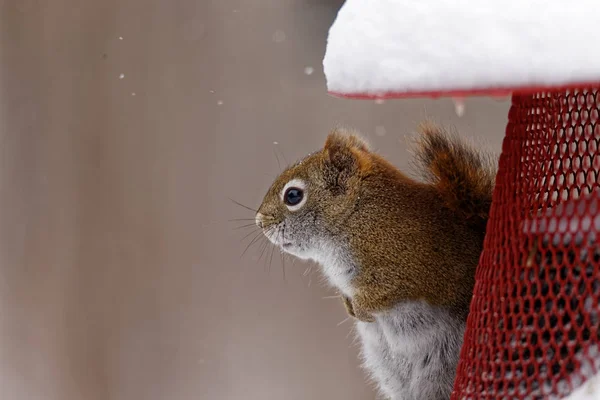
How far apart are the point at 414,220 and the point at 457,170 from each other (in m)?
0.09

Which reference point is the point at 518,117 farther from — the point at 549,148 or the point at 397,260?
the point at 397,260

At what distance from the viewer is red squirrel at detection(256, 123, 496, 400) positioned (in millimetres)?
1106

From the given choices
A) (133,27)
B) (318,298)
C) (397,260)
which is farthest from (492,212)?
(133,27)

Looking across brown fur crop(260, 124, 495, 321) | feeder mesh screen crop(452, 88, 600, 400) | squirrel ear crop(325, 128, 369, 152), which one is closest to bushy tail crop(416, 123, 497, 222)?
brown fur crop(260, 124, 495, 321)

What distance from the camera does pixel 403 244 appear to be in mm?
1138

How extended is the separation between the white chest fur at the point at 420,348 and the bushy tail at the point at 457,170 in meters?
0.15

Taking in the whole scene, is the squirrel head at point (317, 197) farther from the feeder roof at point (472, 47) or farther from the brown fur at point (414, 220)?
the feeder roof at point (472, 47)

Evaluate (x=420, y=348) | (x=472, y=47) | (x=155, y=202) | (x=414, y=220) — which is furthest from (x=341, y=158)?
(x=155, y=202)

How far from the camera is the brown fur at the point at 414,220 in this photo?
3.63 ft

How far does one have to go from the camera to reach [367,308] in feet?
3.76

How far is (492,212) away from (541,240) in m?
0.10

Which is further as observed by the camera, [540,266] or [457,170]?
[457,170]

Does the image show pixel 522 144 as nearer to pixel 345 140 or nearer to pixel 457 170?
pixel 457 170

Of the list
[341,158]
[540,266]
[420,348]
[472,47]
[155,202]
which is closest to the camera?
[472,47]
